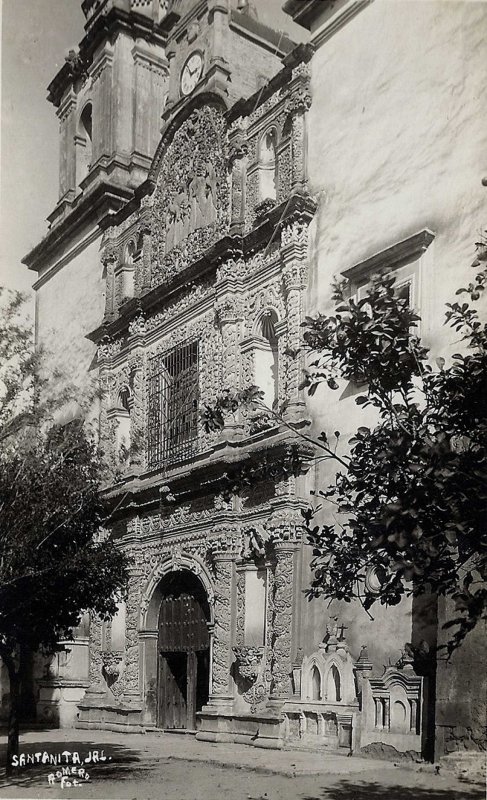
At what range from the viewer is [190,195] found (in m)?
19.9

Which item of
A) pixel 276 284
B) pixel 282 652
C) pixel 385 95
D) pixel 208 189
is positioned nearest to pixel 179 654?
pixel 282 652

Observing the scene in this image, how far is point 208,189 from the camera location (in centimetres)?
1934

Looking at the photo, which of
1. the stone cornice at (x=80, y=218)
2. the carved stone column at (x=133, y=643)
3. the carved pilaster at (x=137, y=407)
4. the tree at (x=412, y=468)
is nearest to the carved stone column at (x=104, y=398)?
the carved pilaster at (x=137, y=407)

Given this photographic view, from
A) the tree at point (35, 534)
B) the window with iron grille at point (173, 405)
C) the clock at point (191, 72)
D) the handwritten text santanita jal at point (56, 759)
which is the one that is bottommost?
the handwritten text santanita jal at point (56, 759)

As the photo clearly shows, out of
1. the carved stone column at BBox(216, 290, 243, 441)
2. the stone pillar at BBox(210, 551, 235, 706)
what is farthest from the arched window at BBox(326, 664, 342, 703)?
the carved stone column at BBox(216, 290, 243, 441)

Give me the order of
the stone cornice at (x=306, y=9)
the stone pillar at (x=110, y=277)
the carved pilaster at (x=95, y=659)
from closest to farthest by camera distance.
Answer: the stone cornice at (x=306, y=9), the carved pilaster at (x=95, y=659), the stone pillar at (x=110, y=277)

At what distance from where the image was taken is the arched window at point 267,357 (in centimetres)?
1695

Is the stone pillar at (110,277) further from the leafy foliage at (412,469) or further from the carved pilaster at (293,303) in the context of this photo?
the leafy foliage at (412,469)

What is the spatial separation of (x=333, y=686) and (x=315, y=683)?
0.54 m

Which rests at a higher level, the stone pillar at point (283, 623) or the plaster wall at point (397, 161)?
the plaster wall at point (397, 161)

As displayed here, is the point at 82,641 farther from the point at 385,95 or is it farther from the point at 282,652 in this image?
the point at 385,95

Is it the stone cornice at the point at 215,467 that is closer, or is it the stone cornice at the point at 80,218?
the stone cornice at the point at 215,467

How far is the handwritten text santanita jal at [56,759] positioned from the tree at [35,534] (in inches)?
11.7

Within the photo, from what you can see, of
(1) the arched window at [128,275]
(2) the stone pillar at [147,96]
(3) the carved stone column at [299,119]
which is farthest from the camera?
(2) the stone pillar at [147,96]
